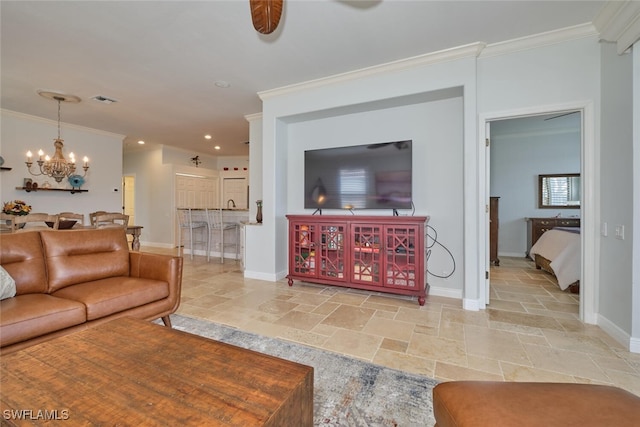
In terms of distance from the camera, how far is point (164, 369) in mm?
1068

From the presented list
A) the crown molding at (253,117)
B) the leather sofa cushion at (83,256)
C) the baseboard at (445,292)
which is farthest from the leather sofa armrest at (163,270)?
the crown molding at (253,117)

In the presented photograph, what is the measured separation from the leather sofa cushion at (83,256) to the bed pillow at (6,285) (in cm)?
25

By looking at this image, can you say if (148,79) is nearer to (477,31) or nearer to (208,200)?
(477,31)

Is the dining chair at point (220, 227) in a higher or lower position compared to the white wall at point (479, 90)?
lower

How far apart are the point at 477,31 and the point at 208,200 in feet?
26.1

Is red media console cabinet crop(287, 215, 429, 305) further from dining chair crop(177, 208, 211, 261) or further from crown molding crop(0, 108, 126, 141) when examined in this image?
crown molding crop(0, 108, 126, 141)

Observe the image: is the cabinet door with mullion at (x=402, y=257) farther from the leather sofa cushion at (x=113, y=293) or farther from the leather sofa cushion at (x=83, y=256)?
the leather sofa cushion at (x=83, y=256)

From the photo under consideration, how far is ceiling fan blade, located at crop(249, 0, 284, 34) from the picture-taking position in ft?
4.47

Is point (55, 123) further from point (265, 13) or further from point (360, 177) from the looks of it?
point (265, 13)

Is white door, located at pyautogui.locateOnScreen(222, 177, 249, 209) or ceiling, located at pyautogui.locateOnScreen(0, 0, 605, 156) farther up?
ceiling, located at pyautogui.locateOnScreen(0, 0, 605, 156)

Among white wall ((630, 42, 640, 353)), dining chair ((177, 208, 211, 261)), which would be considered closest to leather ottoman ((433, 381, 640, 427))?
white wall ((630, 42, 640, 353))

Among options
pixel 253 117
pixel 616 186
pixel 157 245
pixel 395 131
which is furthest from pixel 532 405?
pixel 157 245

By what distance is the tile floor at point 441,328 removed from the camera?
186cm

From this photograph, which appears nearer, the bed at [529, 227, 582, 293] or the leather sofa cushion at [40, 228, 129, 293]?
the leather sofa cushion at [40, 228, 129, 293]
